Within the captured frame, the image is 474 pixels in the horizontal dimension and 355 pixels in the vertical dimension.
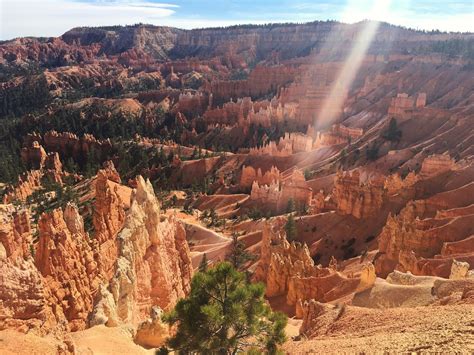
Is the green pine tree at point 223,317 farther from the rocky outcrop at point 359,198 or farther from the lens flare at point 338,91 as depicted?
the lens flare at point 338,91

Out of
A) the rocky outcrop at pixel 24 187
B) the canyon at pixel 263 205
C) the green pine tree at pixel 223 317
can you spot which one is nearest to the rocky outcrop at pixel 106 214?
the canyon at pixel 263 205

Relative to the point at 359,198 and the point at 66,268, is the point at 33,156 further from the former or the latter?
the point at 66,268

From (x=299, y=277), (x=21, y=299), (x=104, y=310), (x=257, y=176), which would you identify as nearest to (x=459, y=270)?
(x=299, y=277)

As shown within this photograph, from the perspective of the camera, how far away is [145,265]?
81.1ft

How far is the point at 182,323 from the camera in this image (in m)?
12.2

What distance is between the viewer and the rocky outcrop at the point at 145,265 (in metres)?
20.2

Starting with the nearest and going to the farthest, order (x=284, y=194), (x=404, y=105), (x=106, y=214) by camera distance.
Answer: (x=106, y=214) → (x=284, y=194) → (x=404, y=105)

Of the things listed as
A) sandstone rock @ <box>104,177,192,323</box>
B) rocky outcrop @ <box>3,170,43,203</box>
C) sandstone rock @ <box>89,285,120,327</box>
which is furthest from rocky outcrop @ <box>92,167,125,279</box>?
rocky outcrop @ <box>3,170,43,203</box>

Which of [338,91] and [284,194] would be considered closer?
[284,194]

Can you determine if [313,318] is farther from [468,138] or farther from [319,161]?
[319,161]

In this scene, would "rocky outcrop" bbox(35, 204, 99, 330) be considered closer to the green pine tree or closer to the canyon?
the canyon

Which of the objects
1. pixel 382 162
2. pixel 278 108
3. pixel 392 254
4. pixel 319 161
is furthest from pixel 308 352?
pixel 278 108

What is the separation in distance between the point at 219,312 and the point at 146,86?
6591 inches

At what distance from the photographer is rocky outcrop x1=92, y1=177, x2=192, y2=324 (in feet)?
66.4
